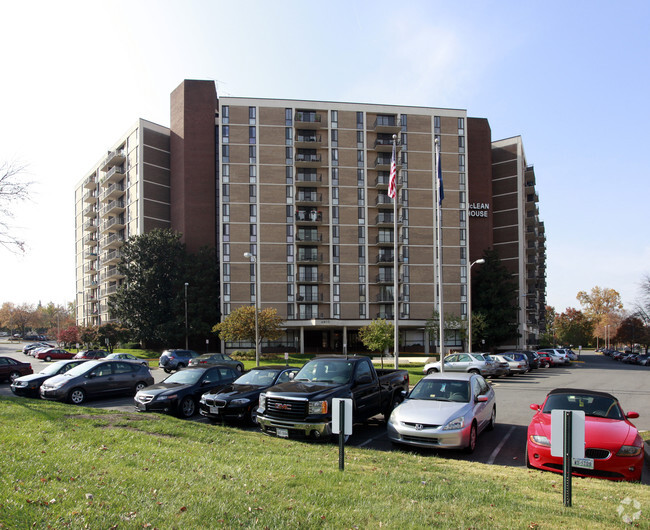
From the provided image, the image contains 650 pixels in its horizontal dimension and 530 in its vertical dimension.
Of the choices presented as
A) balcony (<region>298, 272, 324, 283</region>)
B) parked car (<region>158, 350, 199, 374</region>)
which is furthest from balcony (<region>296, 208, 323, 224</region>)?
parked car (<region>158, 350, 199, 374</region>)

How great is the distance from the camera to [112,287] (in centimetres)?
7269

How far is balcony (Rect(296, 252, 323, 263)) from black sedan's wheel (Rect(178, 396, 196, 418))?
47.4 meters

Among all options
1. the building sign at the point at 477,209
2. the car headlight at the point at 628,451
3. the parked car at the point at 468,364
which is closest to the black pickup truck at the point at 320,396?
the car headlight at the point at 628,451

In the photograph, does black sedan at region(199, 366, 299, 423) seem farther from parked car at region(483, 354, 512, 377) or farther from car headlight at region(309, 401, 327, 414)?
parked car at region(483, 354, 512, 377)

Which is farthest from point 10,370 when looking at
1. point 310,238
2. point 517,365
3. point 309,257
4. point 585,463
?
point 310,238

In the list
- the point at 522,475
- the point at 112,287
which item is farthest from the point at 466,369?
the point at 112,287

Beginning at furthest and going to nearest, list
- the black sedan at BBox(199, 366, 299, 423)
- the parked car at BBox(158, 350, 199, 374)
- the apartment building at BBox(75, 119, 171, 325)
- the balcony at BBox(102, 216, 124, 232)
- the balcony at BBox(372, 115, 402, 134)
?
the balcony at BBox(102, 216, 124, 232) → the apartment building at BBox(75, 119, 171, 325) → the balcony at BBox(372, 115, 402, 134) → the parked car at BBox(158, 350, 199, 374) → the black sedan at BBox(199, 366, 299, 423)

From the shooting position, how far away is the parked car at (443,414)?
9664 millimetres

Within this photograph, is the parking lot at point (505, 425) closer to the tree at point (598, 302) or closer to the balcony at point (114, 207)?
the balcony at point (114, 207)

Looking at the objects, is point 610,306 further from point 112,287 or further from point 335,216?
point 112,287

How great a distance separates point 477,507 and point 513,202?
74952mm

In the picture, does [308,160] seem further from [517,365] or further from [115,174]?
[517,365]

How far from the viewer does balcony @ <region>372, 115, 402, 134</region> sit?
6381 cm

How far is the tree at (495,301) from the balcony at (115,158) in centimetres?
5309
